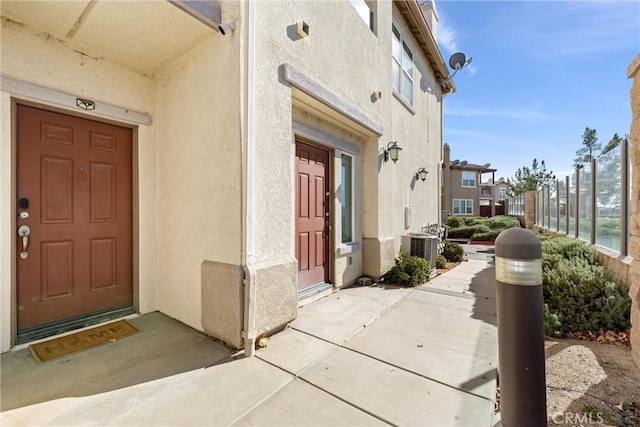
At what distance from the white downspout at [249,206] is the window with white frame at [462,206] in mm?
32515

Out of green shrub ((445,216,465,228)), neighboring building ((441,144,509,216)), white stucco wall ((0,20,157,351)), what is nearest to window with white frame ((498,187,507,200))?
neighboring building ((441,144,509,216))

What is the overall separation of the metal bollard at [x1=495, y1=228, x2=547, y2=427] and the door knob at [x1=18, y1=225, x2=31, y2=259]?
4.61 metres

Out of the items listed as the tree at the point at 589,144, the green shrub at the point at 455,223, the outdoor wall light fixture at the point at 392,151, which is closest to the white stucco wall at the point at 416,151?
the outdoor wall light fixture at the point at 392,151

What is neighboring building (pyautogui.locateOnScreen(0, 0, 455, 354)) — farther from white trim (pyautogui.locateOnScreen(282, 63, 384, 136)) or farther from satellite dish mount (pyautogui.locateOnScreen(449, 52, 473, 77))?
satellite dish mount (pyautogui.locateOnScreen(449, 52, 473, 77))

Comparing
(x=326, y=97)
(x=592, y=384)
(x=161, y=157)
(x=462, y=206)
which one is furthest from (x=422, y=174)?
(x=462, y=206)

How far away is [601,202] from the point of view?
5387mm

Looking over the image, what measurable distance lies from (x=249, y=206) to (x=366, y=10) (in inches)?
218

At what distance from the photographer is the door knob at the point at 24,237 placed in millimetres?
3006

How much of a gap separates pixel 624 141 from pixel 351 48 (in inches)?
193

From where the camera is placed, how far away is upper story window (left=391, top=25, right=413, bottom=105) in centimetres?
747

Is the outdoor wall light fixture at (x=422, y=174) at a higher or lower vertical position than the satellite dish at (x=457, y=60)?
lower

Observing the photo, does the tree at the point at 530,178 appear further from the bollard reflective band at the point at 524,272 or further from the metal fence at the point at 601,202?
the bollard reflective band at the point at 524,272

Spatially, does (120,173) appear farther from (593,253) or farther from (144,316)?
(593,253)

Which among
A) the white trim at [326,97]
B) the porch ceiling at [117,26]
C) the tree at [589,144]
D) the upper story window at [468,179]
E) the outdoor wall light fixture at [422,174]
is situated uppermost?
the tree at [589,144]
